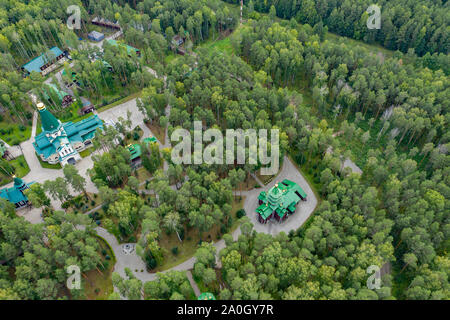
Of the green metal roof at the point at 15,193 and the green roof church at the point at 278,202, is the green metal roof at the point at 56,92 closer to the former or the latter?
the green metal roof at the point at 15,193

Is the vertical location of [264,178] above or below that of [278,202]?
below

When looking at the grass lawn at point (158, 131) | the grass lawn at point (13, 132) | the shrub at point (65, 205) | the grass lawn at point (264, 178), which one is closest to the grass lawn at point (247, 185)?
the grass lawn at point (264, 178)

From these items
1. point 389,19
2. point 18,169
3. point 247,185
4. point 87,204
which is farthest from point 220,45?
point 18,169

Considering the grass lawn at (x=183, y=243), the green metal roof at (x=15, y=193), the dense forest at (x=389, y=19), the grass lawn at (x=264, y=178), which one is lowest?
the grass lawn at (x=183, y=243)

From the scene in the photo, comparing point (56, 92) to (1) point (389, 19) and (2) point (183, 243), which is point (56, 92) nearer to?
(2) point (183, 243)

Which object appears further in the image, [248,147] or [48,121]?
[248,147]

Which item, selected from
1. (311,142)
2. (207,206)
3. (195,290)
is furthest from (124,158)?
(311,142)
